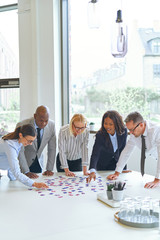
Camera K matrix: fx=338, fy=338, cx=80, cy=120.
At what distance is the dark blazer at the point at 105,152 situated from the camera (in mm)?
3555

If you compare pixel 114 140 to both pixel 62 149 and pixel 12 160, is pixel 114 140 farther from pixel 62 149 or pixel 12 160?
pixel 12 160

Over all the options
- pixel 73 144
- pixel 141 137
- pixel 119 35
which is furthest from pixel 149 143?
pixel 119 35

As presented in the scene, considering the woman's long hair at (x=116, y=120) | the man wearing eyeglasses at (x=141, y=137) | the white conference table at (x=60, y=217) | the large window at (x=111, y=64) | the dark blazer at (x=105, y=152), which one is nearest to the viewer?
the white conference table at (x=60, y=217)

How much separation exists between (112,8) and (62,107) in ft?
6.04

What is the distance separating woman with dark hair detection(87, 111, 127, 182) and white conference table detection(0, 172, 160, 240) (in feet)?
1.97

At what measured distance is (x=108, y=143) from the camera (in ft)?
11.7

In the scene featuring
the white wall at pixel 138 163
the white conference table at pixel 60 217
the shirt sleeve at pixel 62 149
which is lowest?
the white wall at pixel 138 163

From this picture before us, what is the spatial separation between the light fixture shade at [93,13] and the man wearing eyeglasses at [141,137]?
0.90 metres

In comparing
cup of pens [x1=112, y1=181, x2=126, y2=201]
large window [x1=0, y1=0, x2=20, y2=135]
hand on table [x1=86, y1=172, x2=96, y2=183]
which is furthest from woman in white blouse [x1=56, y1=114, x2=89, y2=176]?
large window [x1=0, y1=0, x2=20, y2=135]

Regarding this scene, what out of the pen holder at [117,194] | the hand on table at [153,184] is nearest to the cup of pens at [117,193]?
the pen holder at [117,194]

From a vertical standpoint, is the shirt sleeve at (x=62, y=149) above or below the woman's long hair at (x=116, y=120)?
below

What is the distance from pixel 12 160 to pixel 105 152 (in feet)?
3.65

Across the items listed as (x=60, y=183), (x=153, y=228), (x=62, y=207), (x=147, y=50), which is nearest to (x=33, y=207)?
(x=62, y=207)

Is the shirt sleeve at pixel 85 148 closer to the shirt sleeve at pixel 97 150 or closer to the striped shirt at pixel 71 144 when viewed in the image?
the striped shirt at pixel 71 144
